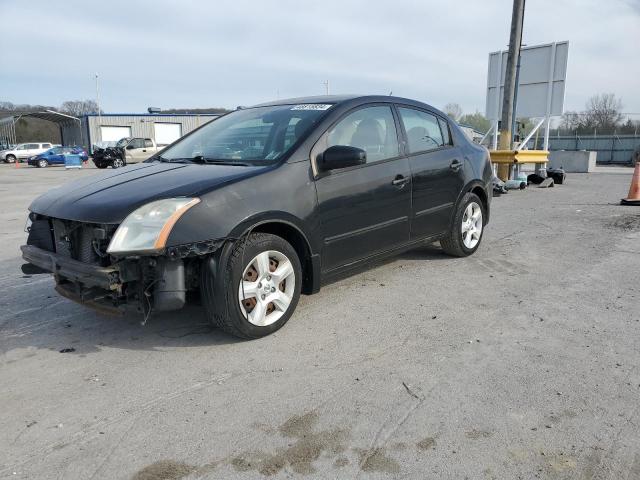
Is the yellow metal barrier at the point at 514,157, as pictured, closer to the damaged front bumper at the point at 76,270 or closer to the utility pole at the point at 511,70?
the utility pole at the point at 511,70

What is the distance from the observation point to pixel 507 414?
2549mm

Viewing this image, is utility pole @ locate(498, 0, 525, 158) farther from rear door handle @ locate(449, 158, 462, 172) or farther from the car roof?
the car roof

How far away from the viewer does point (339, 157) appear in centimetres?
371

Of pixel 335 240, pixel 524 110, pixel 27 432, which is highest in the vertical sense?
pixel 524 110

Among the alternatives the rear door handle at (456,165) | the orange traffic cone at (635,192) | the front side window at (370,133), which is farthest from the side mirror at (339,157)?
the orange traffic cone at (635,192)

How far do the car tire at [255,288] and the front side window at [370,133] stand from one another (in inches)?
39.0

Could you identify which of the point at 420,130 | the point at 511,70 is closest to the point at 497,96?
the point at 511,70

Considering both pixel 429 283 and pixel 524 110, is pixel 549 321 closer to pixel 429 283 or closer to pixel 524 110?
pixel 429 283

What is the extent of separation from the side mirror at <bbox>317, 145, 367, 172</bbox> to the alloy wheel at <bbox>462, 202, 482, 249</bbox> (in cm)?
214

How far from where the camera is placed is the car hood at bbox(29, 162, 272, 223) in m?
3.13

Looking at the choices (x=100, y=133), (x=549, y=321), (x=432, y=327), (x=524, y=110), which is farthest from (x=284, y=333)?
(x=100, y=133)

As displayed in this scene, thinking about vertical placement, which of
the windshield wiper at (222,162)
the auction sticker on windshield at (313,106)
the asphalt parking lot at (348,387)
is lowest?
the asphalt parking lot at (348,387)

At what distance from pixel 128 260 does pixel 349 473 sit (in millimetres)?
1768

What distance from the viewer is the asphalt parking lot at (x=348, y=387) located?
2240mm
